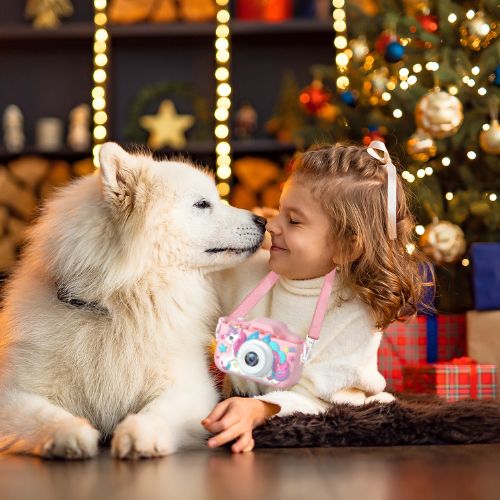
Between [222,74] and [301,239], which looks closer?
[301,239]

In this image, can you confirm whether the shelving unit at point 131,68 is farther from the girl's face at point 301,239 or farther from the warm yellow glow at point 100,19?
the girl's face at point 301,239

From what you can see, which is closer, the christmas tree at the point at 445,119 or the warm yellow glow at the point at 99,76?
the christmas tree at the point at 445,119

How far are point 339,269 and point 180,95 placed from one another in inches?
145

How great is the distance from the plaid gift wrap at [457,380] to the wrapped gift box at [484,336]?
0.62ft

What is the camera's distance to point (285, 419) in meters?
1.84

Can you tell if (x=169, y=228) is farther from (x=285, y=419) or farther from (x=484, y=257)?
(x=484, y=257)

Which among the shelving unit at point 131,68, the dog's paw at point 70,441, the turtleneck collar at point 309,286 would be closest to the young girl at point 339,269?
the turtleneck collar at point 309,286

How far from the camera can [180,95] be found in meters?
5.55

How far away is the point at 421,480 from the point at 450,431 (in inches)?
18.1

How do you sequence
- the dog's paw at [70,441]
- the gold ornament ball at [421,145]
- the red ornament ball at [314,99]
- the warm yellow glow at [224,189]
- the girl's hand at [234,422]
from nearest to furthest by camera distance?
the dog's paw at [70,441], the girl's hand at [234,422], the gold ornament ball at [421,145], the red ornament ball at [314,99], the warm yellow glow at [224,189]

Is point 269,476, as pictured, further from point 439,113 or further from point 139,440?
point 439,113

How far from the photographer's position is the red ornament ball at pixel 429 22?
143 inches

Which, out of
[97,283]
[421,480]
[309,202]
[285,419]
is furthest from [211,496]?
[309,202]

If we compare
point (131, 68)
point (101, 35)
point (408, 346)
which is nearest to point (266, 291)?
point (408, 346)
